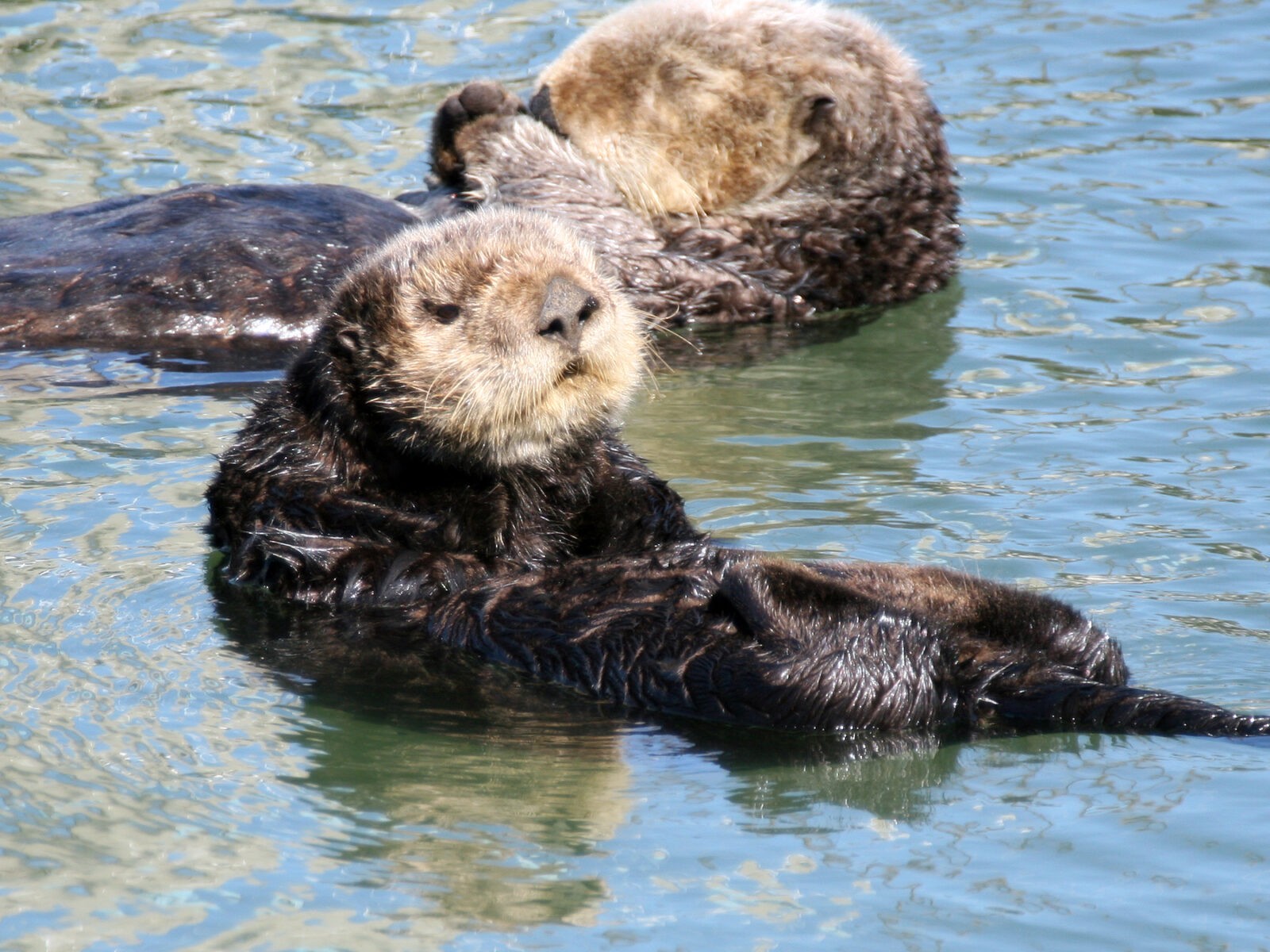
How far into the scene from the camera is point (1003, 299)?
6707 millimetres

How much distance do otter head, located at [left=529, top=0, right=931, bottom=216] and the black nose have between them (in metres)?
2.81

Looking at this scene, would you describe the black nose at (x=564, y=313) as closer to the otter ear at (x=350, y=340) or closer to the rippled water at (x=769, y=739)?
the otter ear at (x=350, y=340)

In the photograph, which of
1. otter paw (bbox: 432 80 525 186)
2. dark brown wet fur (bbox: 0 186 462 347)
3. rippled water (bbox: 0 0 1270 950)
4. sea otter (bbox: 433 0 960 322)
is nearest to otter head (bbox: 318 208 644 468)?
rippled water (bbox: 0 0 1270 950)

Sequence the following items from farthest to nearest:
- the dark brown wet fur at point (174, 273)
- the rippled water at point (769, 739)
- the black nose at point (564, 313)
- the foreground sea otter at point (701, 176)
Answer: the foreground sea otter at point (701, 176) < the dark brown wet fur at point (174, 273) < the black nose at point (564, 313) < the rippled water at point (769, 739)

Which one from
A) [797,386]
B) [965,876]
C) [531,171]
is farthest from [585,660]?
[531,171]

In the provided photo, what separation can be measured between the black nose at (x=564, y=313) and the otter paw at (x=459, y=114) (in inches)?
110

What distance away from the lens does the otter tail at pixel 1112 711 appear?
129 inches

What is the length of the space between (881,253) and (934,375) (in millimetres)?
812

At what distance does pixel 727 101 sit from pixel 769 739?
3.58m

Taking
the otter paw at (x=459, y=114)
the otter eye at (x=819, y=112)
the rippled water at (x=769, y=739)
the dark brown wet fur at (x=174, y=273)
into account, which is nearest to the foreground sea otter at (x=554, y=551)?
the rippled water at (x=769, y=739)

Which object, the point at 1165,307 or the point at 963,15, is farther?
the point at 963,15

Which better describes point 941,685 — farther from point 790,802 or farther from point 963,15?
point 963,15

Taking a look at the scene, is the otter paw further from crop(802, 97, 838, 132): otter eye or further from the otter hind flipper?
the otter hind flipper

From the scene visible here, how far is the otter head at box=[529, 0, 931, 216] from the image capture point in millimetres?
6402
